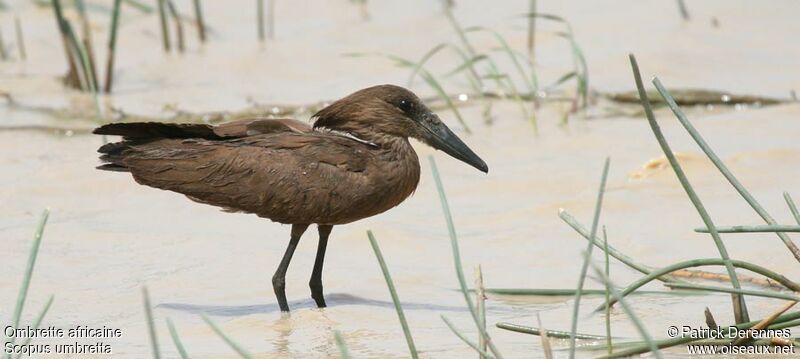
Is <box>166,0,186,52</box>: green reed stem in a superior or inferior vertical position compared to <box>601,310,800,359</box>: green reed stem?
superior

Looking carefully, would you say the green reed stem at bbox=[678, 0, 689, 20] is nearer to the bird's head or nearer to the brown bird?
the bird's head

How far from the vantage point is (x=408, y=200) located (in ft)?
25.6

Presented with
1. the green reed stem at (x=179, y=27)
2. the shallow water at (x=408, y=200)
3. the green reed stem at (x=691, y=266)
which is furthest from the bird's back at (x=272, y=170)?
the green reed stem at (x=179, y=27)

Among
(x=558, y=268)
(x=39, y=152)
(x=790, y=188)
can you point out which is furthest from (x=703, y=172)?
(x=39, y=152)

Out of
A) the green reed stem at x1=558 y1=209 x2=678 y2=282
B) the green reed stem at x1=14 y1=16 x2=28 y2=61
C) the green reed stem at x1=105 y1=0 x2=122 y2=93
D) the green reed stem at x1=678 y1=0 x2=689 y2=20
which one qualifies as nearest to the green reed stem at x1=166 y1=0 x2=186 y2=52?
the green reed stem at x1=105 y1=0 x2=122 y2=93

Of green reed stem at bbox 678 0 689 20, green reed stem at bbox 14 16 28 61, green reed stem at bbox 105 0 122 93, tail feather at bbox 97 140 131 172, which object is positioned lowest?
tail feather at bbox 97 140 131 172

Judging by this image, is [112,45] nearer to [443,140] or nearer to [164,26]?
[164,26]

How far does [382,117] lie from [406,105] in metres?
0.14

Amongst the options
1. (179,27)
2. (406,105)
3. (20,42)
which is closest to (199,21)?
(179,27)

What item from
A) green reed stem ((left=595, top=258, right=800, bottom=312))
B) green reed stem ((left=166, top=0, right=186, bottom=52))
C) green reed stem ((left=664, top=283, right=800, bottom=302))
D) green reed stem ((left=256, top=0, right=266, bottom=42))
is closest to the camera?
green reed stem ((left=664, top=283, right=800, bottom=302))

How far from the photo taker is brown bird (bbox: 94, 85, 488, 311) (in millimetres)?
5754

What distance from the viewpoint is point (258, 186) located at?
5.82 m

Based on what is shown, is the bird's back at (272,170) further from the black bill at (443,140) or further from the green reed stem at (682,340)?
the green reed stem at (682,340)

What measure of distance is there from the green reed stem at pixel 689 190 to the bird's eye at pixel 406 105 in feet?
6.22
